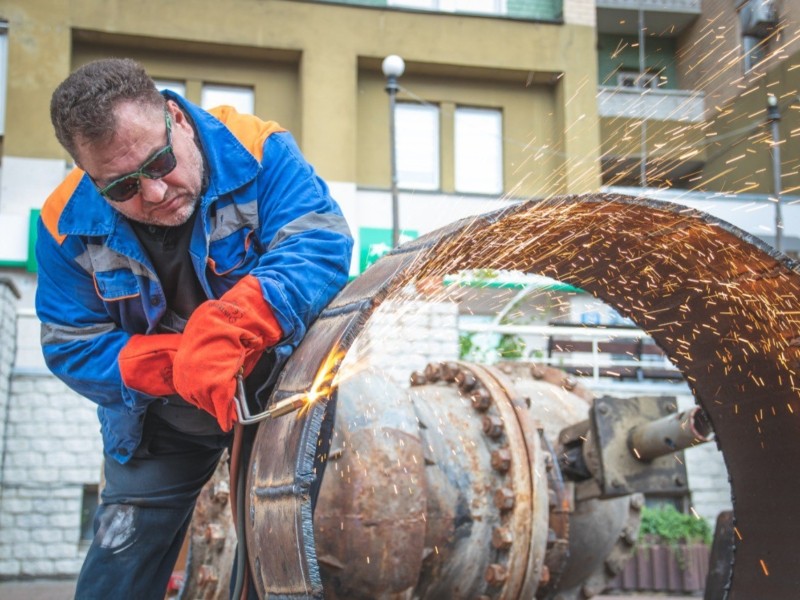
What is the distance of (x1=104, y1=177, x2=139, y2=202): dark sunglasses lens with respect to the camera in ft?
8.13

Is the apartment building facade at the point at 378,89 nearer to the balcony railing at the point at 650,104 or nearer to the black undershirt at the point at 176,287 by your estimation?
the balcony railing at the point at 650,104

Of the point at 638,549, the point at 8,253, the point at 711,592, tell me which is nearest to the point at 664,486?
the point at 711,592

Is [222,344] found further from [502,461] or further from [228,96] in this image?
[228,96]

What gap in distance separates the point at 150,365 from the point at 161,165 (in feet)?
1.73

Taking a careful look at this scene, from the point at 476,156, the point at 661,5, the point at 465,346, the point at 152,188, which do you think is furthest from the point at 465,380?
the point at 661,5

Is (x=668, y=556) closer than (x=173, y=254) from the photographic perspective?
No

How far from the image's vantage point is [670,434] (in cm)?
410

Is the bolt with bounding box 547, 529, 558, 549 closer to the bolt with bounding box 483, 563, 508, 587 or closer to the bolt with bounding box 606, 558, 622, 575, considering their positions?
the bolt with bounding box 483, 563, 508, 587

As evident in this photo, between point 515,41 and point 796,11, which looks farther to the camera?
point 515,41

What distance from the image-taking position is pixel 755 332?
318cm

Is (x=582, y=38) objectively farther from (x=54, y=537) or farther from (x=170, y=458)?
(x=170, y=458)

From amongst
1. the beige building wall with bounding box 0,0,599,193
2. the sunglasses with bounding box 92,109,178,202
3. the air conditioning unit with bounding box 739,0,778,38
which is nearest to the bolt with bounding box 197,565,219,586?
the sunglasses with bounding box 92,109,178,202

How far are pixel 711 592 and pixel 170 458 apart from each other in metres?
2.35

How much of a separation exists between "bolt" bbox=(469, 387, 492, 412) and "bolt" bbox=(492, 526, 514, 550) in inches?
23.2
